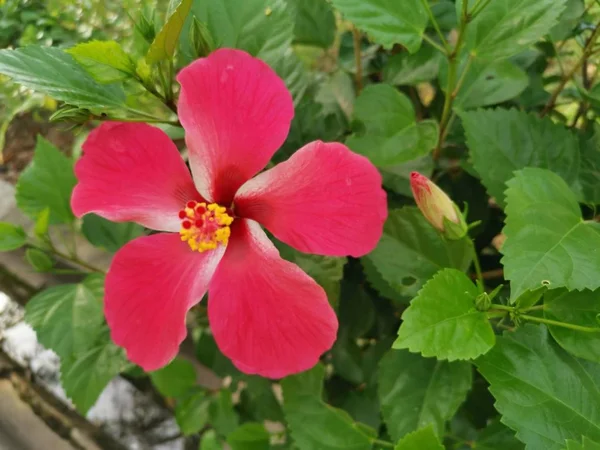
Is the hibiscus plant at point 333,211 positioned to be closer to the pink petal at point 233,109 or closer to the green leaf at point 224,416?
the pink petal at point 233,109

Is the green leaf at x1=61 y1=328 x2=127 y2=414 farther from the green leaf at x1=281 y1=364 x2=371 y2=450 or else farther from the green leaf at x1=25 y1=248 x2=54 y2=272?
the green leaf at x1=281 y1=364 x2=371 y2=450

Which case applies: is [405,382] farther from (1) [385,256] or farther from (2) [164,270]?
(2) [164,270]

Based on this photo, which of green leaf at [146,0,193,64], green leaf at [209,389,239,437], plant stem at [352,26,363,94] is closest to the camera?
green leaf at [146,0,193,64]

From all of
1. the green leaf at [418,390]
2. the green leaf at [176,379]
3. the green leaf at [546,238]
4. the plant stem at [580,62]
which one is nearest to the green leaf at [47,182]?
the green leaf at [176,379]

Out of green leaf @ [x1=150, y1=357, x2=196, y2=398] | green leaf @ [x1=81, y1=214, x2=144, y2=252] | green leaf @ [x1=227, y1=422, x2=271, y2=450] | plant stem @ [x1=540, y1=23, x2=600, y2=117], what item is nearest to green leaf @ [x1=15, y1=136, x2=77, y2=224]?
green leaf @ [x1=81, y1=214, x2=144, y2=252]

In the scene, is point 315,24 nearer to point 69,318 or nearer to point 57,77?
point 57,77

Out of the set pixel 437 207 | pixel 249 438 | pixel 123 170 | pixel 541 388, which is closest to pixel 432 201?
pixel 437 207
